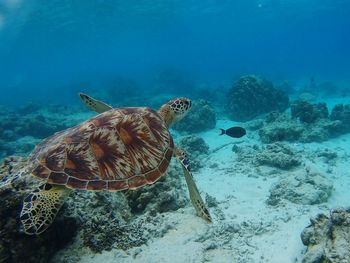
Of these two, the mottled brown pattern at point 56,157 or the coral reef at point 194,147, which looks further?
the coral reef at point 194,147

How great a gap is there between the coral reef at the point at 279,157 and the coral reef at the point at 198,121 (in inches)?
216

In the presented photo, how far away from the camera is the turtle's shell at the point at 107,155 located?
364 centimetres

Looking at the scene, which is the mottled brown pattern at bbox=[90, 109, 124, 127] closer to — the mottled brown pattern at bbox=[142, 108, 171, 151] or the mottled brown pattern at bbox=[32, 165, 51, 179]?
the mottled brown pattern at bbox=[142, 108, 171, 151]

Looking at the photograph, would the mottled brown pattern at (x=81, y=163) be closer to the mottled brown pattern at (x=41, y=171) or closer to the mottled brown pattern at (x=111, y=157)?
the mottled brown pattern at (x=111, y=157)

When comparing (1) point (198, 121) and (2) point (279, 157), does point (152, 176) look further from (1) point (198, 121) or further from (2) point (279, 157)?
(1) point (198, 121)

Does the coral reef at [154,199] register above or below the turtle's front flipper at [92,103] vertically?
below

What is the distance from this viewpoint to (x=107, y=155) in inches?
151

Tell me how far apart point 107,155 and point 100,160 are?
114mm

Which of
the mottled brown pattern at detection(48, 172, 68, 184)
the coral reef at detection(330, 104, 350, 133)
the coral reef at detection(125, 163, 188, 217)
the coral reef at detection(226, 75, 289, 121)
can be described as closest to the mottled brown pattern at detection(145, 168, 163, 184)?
the coral reef at detection(125, 163, 188, 217)

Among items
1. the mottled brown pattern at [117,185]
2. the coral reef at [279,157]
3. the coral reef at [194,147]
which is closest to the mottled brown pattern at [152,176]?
the mottled brown pattern at [117,185]

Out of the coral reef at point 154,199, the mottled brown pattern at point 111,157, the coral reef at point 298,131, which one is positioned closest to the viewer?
the mottled brown pattern at point 111,157

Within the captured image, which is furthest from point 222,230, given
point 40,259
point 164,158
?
point 40,259

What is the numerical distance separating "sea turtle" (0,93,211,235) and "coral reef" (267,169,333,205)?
3215 mm

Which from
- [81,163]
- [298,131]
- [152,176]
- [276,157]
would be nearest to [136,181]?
[152,176]
